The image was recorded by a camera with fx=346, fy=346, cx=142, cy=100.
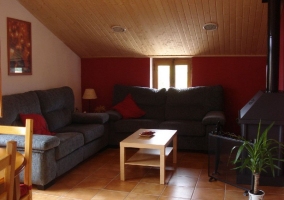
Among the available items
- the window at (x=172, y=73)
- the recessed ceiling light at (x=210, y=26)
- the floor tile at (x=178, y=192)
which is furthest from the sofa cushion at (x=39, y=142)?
the window at (x=172, y=73)

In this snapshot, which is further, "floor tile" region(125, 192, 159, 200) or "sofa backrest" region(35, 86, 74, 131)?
"sofa backrest" region(35, 86, 74, 131)

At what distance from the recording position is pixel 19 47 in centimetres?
484

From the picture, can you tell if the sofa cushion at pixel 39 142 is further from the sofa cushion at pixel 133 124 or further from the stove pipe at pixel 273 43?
the stove pipe at pixel 273 43

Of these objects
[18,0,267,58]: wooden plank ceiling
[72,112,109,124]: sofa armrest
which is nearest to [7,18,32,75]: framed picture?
[18,0,267,58]: wooden plank ceiling

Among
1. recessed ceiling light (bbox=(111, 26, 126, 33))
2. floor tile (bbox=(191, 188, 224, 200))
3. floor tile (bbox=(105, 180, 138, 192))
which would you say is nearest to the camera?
floor tile (bbox=(191, 188, 224, 200))

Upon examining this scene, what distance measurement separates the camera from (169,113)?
5.85 meters

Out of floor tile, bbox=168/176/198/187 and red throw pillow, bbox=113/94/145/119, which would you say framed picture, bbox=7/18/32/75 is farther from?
floor tile, bbox=168/176/198/187

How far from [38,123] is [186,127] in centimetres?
217

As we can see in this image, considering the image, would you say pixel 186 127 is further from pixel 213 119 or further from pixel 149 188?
pixel 149 188

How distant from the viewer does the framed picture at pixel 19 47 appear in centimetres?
467

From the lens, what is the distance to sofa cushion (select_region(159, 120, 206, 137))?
519cm

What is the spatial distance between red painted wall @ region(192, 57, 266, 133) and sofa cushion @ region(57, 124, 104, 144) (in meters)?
2.05

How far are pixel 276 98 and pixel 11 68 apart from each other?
341 centimetres

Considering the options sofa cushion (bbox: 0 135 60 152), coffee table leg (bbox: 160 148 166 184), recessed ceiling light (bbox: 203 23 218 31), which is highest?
recessed ceiling light (bbox: 203 23 218 31)
